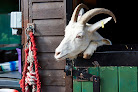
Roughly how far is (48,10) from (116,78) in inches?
51.3

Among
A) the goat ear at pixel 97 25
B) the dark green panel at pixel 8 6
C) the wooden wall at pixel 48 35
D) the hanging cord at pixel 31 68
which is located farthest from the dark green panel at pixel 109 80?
the dark green panel at pixel 8 6

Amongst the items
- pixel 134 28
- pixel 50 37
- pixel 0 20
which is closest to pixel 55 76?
pixel 50 37

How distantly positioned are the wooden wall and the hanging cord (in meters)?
0.09

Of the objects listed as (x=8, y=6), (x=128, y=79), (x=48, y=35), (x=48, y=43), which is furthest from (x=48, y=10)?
(x=8, y=6)

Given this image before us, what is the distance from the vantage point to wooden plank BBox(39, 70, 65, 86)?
2.29m

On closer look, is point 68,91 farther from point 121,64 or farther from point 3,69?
point 3,69

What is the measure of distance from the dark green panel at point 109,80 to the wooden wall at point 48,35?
719 mm

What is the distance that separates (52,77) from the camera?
2309mm

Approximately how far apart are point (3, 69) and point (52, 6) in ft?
8.57

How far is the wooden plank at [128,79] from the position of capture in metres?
1.67

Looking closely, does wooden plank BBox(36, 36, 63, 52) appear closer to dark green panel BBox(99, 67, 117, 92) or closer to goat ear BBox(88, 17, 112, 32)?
goat ear BBox(88, 17, 112, 32)

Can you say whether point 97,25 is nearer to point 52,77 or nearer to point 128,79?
point 128,79

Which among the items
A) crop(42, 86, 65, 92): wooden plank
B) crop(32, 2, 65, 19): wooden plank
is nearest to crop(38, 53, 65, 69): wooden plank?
crop(42, 86, 65, 92): wooden plank

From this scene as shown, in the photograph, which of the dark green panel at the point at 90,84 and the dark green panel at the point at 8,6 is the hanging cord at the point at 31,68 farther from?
the dark green panel at the point at 8,6
